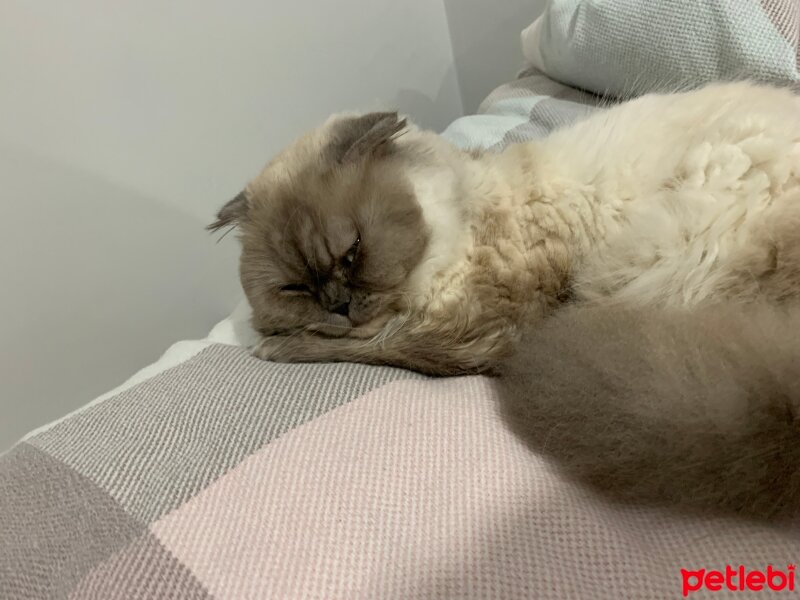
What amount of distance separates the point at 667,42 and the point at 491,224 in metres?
0.81

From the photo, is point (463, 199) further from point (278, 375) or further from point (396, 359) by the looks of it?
point (278, 375)

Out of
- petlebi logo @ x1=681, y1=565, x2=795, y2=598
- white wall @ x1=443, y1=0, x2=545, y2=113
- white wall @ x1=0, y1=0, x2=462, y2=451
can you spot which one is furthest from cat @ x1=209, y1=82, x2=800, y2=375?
white wall @ x1=443, y1=0, x2=545, y2=113

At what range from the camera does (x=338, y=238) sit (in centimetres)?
115

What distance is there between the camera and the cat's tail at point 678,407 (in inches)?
26.0

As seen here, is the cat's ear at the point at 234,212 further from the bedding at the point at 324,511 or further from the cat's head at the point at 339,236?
the bedding at the point at 324,511

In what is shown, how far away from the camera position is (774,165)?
100cm

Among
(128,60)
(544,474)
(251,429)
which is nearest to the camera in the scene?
(544,474)

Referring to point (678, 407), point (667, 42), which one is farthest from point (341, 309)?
point (667, 42)

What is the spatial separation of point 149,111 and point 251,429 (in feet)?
4.18

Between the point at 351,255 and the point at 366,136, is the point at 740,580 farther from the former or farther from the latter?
the point at 366,136

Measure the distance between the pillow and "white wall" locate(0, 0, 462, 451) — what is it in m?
0.91

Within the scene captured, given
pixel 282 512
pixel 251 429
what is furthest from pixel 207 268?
pixel 282 512

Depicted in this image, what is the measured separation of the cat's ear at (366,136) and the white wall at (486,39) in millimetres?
1301

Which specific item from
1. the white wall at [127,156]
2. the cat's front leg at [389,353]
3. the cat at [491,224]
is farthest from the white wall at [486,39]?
the cat's front leg at [389,353]
